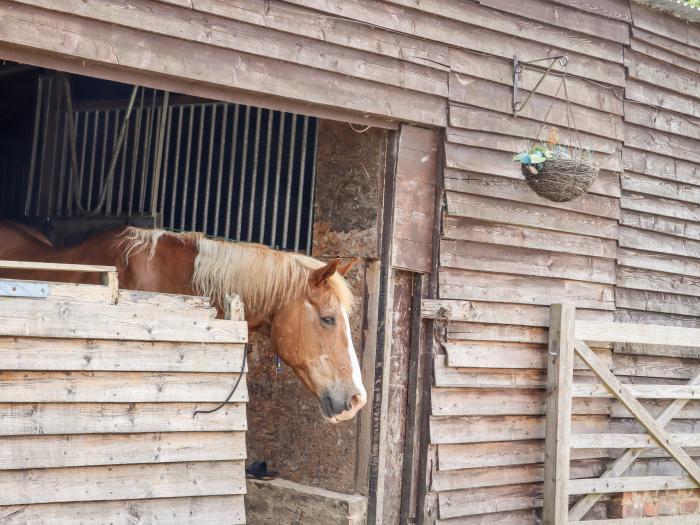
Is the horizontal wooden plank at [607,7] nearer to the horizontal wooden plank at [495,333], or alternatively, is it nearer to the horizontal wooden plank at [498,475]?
the horizontal wooden plank at [495,333]

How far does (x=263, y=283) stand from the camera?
16.2ft

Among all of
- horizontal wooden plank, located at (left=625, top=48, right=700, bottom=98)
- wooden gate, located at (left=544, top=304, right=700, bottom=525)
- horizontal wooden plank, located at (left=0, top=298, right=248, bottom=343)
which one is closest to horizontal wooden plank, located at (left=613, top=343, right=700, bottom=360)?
wooden gate, located at (left=544, top=304, right=700, bottom=525)

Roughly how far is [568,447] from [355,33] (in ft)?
9.56

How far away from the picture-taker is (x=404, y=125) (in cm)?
539

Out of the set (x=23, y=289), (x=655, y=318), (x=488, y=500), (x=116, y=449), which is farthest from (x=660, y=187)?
(x=23, y=289)

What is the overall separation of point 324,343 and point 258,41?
61.7 inches

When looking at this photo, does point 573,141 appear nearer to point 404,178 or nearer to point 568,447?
point 404,178

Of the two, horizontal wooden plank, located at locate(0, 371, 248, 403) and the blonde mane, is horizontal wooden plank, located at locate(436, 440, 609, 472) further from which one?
horizontal wooden plank, located at locate(0, 371, 248, 403)

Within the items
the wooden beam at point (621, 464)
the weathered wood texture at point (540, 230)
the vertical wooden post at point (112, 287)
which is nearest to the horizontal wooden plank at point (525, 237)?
the weathered wood texture at point (540, 230)

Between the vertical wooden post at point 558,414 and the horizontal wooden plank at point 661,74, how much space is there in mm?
1961

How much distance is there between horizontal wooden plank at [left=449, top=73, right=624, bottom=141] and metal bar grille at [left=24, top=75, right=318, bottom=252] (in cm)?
94

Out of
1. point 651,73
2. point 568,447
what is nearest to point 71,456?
point 568,447

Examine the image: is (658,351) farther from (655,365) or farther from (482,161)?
(482,161)

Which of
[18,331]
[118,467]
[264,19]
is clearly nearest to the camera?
[18,331]
